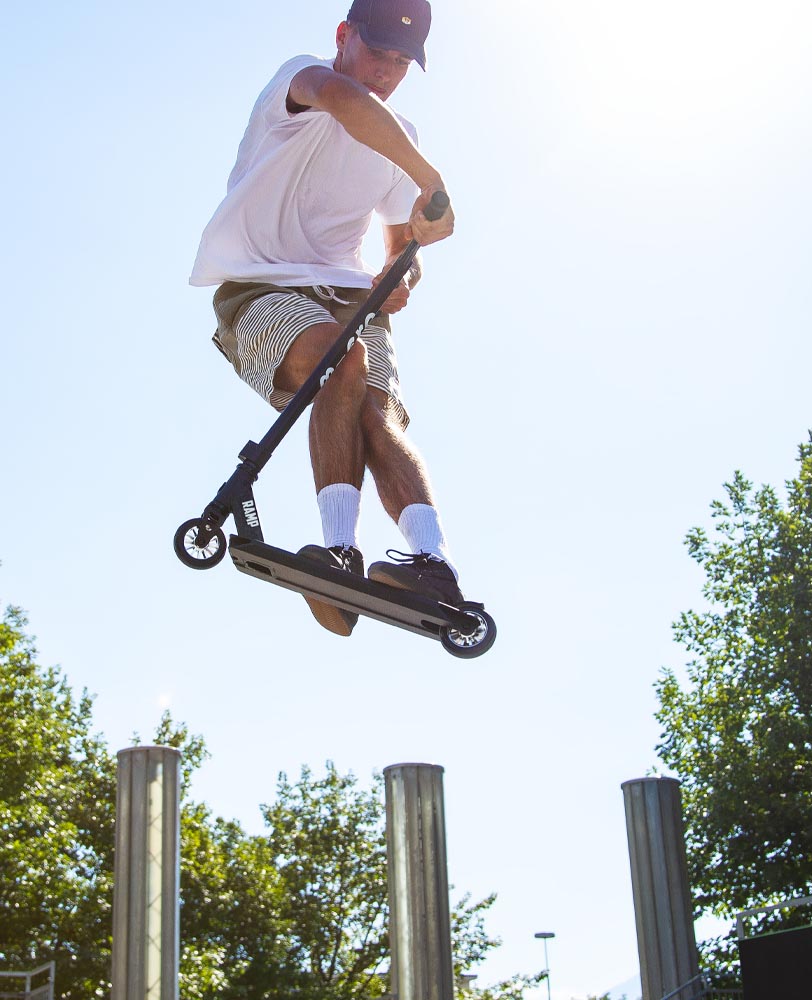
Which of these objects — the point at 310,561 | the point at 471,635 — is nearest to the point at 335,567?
the point at 310,561

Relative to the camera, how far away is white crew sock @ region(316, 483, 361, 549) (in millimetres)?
3939

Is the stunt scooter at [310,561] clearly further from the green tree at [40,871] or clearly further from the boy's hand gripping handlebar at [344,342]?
the green tree at [40,871]

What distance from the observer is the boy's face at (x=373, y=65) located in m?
4.25

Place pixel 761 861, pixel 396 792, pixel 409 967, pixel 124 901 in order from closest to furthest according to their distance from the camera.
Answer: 1. pixel 124 901
2. pixel 409 967
3. pixel 396 792
4. pixel 761 861

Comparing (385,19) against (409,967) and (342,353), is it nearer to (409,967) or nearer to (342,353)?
(342,353)

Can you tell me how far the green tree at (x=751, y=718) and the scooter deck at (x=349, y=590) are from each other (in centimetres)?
1944

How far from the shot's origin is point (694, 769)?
78.0ft

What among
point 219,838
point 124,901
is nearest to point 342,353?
point 124,901

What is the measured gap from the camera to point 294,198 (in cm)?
445

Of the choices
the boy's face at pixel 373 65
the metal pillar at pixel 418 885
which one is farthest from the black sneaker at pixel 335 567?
the metal pillar at pixel 418 885

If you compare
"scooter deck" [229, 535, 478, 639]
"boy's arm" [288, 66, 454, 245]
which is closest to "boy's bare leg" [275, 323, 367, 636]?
"scooter deck" [229, 535, 478, 639]

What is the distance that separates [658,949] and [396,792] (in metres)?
2.83

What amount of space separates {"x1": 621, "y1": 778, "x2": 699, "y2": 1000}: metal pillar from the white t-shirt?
7.89 meters

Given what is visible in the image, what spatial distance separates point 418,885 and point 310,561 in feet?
24.3
